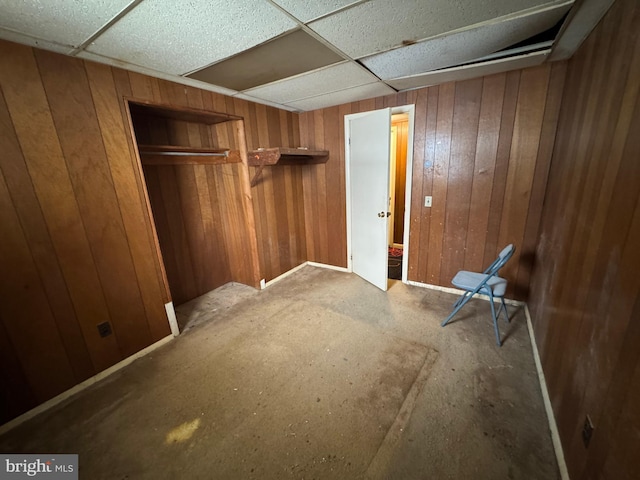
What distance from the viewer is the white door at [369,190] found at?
8.70 ft

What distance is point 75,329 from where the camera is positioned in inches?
66.2

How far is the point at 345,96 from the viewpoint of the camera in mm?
2693

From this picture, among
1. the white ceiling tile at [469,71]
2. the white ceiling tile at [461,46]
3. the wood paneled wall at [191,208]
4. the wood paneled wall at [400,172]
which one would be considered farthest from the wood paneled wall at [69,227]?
the wood paneled wall at [400,172]

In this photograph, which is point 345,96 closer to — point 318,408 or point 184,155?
point 184,155

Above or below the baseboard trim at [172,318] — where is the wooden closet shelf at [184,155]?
above

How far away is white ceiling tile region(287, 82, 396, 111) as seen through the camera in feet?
8.07

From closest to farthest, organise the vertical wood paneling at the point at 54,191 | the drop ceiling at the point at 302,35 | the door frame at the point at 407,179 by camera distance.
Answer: the drop ceiling at the point at 302,35, the vertical wood paneling at the point at 54,191, the door frame at the point at 407,179

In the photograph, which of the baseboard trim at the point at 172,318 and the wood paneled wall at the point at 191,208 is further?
the wood paneled wall at the point at 191,208

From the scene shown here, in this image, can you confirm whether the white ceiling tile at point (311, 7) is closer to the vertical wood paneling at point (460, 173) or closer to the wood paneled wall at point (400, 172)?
the vertical wood paneling at point (460, 173)

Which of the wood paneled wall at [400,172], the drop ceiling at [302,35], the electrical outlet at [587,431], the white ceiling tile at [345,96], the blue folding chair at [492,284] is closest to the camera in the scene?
the electrical outlet at [587,431]

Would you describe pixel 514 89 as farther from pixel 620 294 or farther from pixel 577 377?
pixel 577 377

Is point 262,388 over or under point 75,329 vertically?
under

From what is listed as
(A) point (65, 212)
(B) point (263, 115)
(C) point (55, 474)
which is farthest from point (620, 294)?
(B) point (263, 115)

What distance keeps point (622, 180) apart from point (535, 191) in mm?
1428
